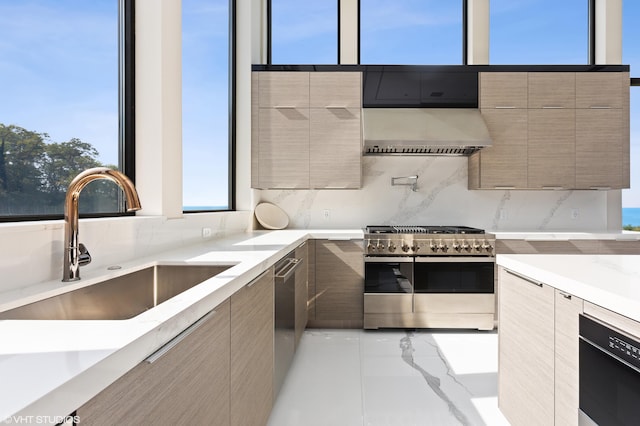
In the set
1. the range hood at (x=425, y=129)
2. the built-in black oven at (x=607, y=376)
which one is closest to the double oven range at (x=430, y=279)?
the range hood at (x=425, y=129)

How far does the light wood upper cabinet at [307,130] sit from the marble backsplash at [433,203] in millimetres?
392

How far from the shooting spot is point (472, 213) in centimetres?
384

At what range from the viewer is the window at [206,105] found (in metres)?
2.66

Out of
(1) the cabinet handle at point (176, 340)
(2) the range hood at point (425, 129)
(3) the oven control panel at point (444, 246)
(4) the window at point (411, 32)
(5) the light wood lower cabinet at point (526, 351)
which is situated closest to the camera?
(1) the cabinet handle at point (176, 340)

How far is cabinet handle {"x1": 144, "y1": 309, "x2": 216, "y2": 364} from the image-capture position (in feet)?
2.43

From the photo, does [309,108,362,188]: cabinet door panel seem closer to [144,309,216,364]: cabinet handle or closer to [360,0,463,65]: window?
[360,0,463,65]: window

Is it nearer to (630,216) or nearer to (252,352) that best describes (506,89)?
(630,216)

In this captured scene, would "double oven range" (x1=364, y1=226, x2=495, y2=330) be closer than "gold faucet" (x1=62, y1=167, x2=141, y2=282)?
No

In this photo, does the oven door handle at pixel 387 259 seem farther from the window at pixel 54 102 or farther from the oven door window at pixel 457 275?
the window at pixel 54 102

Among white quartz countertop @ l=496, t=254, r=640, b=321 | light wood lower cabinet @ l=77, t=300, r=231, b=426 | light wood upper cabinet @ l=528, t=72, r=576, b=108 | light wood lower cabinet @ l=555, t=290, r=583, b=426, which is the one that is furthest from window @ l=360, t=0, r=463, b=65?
light wood lower cabinet @ l=77, t=300, r=231, b=426

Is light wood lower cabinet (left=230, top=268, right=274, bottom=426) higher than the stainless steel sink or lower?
lower

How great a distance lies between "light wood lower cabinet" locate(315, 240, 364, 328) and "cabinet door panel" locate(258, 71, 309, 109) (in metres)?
1.32

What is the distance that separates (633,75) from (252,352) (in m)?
4.49

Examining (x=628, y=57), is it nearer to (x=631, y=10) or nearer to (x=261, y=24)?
(x=631, y=10)
